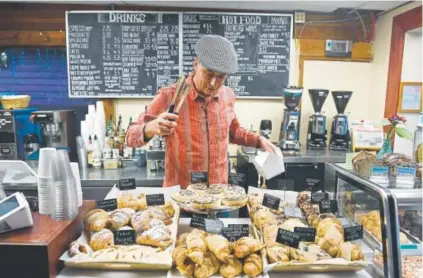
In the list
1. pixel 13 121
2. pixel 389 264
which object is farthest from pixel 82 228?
pixel 13 121

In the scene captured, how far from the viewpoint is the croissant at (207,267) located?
3.71 feet

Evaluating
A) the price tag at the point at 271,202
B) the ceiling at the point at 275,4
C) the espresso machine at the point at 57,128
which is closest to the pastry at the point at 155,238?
the price tag at the point at 271,202

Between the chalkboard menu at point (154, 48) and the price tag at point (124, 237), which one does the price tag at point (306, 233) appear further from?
the chalkboard menu at point (154, 48)

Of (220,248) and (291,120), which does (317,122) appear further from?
(220,248)

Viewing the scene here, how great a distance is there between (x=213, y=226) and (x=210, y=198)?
229 millimetres

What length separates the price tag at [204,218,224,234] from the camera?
1.28m

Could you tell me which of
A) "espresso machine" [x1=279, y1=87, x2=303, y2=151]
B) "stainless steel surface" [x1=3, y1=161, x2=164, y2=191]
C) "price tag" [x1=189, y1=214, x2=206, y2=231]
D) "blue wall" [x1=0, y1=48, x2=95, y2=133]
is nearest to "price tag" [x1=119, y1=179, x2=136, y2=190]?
"price tag" [x1=189, y1=214, x2=206, y2=231]

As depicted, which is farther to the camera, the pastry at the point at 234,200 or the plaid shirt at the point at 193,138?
the plaid shirt at the point at 193,138

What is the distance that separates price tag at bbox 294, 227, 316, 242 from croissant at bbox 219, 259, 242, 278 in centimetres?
23

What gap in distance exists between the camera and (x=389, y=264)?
122cm

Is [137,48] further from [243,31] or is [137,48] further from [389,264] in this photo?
[389,264]

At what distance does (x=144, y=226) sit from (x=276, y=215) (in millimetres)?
543

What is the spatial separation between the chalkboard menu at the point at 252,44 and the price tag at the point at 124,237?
2588mm

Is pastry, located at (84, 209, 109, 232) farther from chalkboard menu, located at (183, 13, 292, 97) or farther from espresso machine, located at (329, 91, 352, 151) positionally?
espresso machine, located at (329, 91, 352, 151)
